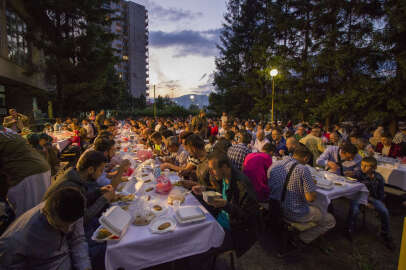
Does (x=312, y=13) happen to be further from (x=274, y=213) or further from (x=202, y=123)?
(x=274, y=213)

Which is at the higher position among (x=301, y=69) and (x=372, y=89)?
(x=301, y=69)

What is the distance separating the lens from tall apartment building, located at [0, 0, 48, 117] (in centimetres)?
1333

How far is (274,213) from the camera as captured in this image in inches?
128

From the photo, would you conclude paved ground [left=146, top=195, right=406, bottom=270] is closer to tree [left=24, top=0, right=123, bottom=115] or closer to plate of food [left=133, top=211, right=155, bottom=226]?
plate of food [left=133, top=211, right=155, bottom=226]

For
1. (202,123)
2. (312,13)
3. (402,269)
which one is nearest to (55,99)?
(202,123)

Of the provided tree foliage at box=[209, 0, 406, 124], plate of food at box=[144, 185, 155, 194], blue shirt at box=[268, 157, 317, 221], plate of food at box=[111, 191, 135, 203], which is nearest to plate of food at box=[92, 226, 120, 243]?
plate of food at box=[111, 191, 135, 203]

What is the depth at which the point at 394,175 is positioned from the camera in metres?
4.75

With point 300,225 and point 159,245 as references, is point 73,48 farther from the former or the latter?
point 300,225

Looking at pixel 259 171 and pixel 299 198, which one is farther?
pixel 259 171

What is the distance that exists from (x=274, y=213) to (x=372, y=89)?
11.4 metres

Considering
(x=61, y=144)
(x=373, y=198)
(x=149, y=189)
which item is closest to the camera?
(x=149, y=189)

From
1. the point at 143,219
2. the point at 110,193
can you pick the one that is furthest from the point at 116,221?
the point at 110,193

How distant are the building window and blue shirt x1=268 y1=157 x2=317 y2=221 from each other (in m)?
20.3

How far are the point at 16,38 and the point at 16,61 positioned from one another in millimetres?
1902
